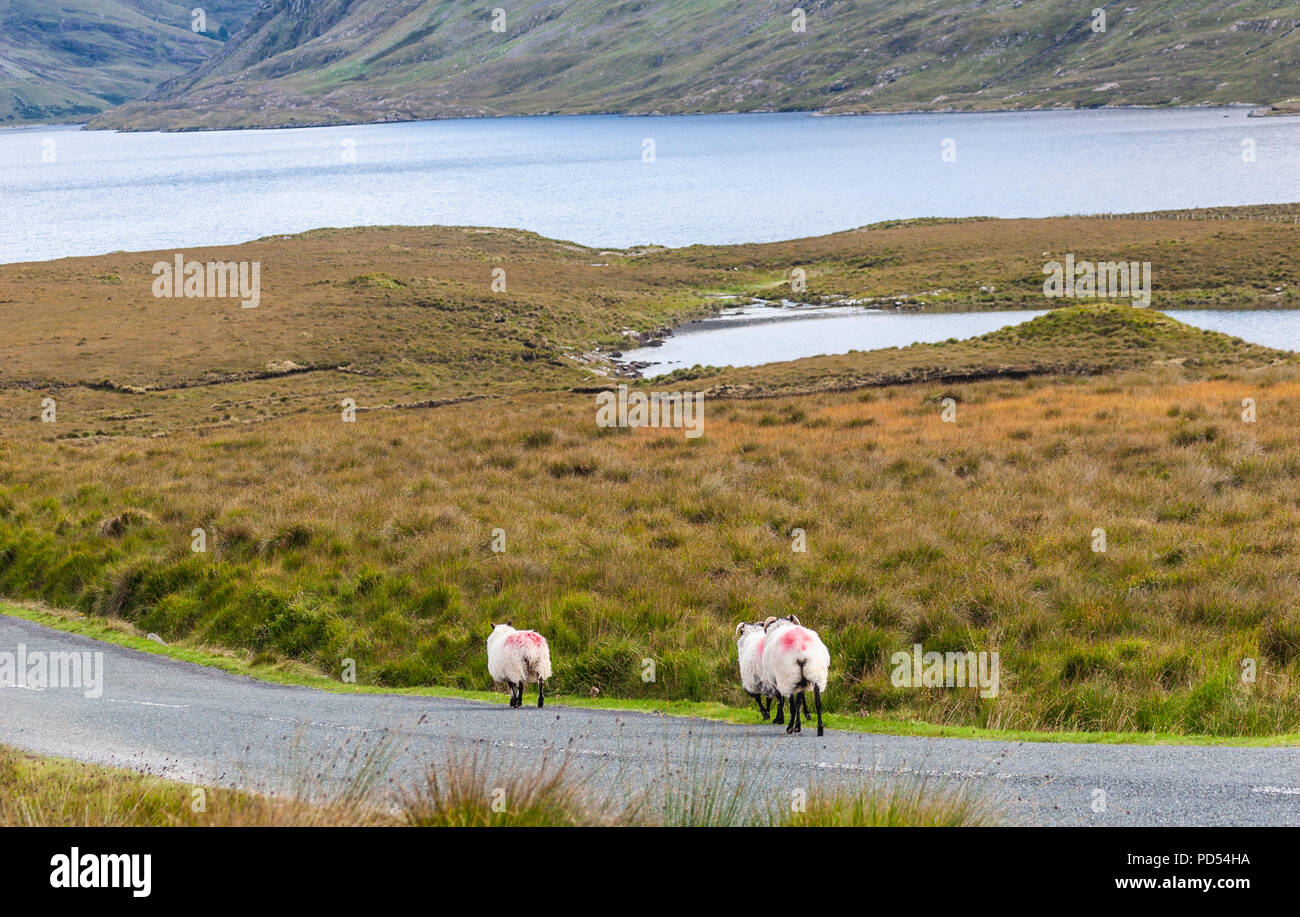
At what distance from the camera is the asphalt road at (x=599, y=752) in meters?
7.55

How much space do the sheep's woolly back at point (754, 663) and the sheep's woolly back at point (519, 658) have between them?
2.43 m

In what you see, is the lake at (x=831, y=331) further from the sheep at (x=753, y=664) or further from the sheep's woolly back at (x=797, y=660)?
the sheep's woolly back at (x=797, y=660)

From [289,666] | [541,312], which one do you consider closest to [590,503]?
[289,666]

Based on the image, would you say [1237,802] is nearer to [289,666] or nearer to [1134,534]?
[1134,534]

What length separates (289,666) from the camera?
47.2ft

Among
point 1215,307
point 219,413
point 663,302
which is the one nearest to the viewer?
point 219,413

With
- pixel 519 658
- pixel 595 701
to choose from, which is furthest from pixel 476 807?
pixel 595 701

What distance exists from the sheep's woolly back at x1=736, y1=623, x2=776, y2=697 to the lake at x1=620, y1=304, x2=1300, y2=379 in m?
49.6

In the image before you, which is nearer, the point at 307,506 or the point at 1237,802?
the point at 1237,802

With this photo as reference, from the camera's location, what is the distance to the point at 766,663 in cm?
958

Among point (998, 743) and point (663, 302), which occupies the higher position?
point (663, 302)

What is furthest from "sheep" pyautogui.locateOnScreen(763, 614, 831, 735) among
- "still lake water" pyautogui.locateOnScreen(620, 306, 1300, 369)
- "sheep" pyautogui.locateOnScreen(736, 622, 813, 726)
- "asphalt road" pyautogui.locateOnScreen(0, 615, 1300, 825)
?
"still lake water" pyautogui.locateOnScreen(620, 306, 1300, 369)

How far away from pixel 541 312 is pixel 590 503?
5655 cm

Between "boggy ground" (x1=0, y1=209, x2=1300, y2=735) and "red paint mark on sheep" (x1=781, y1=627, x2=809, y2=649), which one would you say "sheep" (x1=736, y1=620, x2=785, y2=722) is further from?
"boggy ground" (x1=0, y1=209, x2=1300, y2=735)
